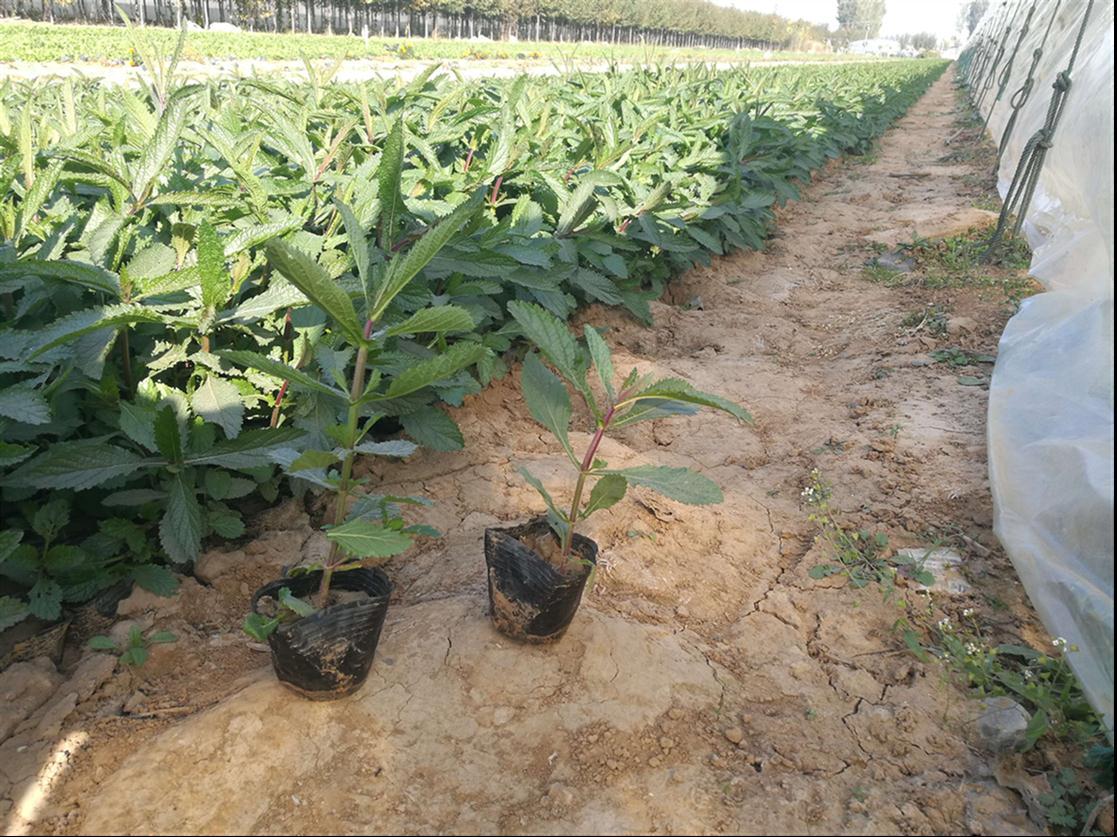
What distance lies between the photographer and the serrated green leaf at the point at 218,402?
1.95 m

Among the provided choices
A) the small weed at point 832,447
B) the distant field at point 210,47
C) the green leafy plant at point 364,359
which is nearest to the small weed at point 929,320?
the small weed at point 832,447

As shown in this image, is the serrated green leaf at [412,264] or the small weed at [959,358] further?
the small weed at [959,358]

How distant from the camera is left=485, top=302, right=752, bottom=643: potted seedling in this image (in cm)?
161

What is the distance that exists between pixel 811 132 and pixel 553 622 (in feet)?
25.6

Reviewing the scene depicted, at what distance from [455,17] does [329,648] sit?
60.3m

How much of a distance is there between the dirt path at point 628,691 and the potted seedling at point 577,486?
0.13 m

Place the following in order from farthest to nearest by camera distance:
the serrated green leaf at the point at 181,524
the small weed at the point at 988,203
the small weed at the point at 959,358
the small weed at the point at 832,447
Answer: the small weed at the point at 988,203 → the small weed at the point at 959,358 → the small weed at the point at 832,447 → the serrated green leaf at the point at 181,524

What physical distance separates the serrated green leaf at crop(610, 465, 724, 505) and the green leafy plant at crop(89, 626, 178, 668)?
1.17 m

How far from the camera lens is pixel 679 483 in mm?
1600

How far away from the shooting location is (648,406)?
170 centimetres

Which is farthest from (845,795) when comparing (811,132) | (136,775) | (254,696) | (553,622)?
(811,132)

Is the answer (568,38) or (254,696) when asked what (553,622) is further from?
Result: (568,38)

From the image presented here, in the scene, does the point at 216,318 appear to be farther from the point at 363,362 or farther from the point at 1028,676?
the point at 1028,676

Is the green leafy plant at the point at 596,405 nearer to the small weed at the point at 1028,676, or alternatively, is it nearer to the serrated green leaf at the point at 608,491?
the serrated green leaf at the point at 608,491
